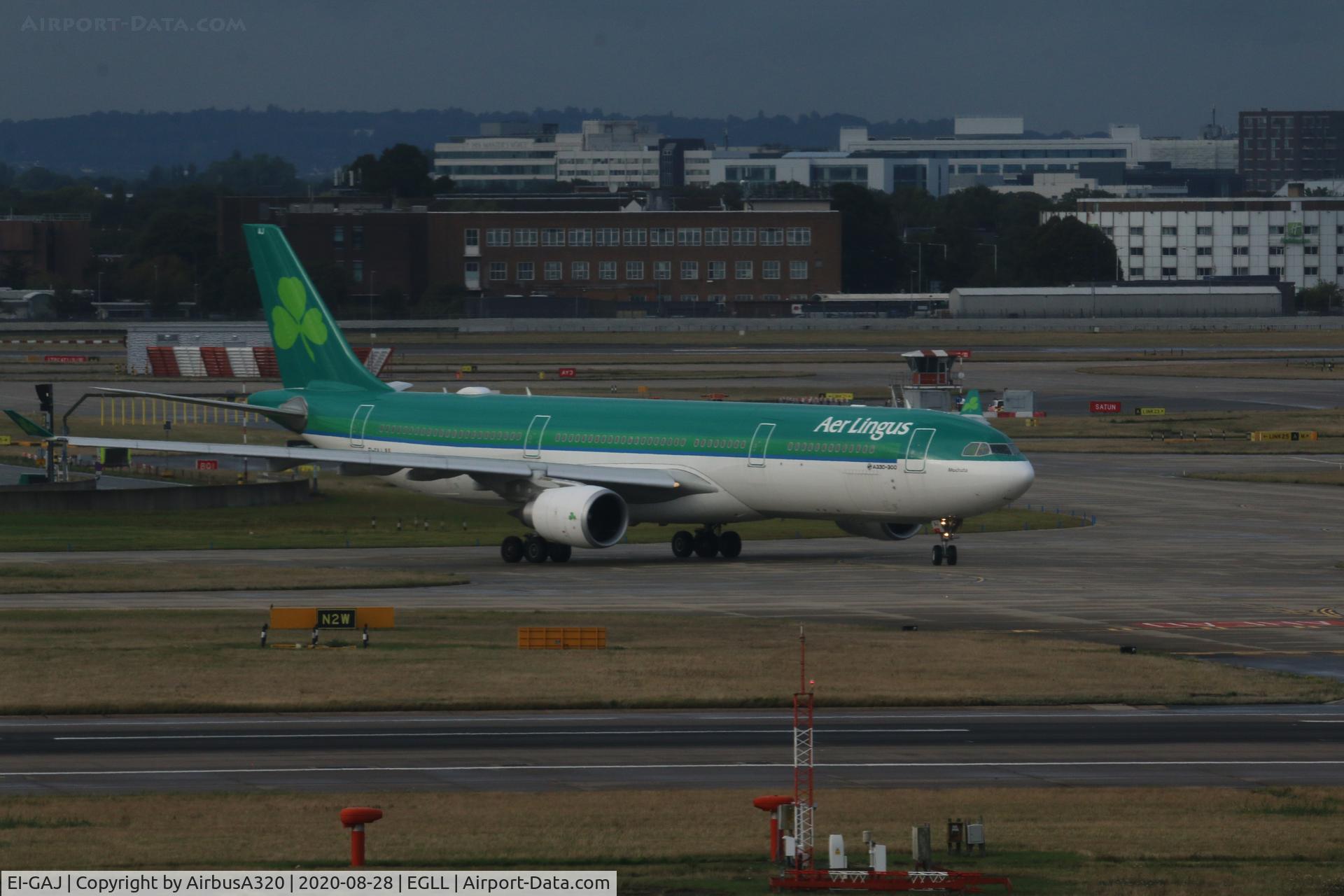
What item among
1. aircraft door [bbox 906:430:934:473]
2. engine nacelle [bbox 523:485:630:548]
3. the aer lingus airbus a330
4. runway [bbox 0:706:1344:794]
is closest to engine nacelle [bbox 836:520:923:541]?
the aer lingus airbus a330

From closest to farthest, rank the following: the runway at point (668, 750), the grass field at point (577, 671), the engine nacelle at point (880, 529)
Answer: the runway at point (668, 750), the grass field at point (577, 671), the engine nacelle at point (880, 529)

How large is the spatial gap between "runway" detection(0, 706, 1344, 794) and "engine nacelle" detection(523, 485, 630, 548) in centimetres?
2129

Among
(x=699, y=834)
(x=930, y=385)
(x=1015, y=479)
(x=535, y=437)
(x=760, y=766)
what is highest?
(x=930, y=385)

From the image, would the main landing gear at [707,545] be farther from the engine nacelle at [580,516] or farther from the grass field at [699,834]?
the grass field at [699,834]

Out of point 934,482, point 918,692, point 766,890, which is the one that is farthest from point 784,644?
point 766,890

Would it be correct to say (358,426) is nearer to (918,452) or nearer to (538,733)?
(918,452)

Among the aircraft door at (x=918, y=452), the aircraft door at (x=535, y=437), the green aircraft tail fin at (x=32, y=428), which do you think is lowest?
the aircraft door at (x=918, y=452)

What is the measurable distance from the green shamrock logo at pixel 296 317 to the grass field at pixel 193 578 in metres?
11.6

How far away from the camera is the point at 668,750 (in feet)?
104

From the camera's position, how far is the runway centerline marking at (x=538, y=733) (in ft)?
107

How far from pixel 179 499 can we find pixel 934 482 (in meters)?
29.5

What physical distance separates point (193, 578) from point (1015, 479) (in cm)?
2253

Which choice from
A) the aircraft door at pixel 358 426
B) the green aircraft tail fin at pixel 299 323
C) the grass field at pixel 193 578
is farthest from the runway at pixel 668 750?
the green aircraft tail fin at pixel 299 323

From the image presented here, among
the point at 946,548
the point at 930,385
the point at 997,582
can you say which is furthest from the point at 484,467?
the point at 930,385
